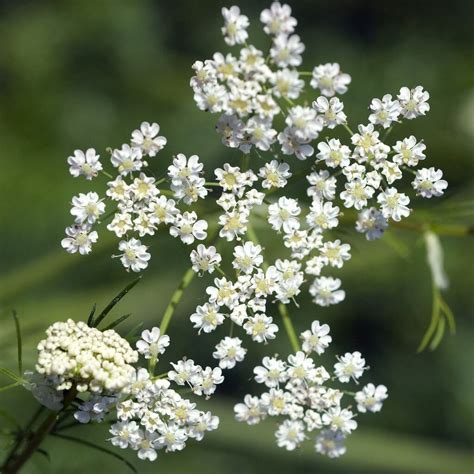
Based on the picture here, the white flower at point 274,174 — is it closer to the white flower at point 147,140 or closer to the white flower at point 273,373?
the white flower at point 147,140

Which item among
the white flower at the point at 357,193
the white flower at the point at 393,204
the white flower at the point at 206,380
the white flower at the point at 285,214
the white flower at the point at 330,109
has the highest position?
the white flower at the point at 330,109

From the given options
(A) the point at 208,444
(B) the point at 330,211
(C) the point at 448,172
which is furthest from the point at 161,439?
(C) the point at 448,172

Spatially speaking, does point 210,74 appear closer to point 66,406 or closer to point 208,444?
point 66,406

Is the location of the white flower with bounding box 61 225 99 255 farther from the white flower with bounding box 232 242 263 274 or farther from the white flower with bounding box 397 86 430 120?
the white flower with bounding box 397 86 430 120

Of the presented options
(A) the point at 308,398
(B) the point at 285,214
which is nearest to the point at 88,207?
(B) the point at 285,214

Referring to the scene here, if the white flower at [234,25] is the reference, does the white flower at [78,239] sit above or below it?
below

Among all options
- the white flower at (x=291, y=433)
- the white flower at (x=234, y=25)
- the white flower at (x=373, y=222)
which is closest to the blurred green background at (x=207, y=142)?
the white flower at (x=373, y=222)
